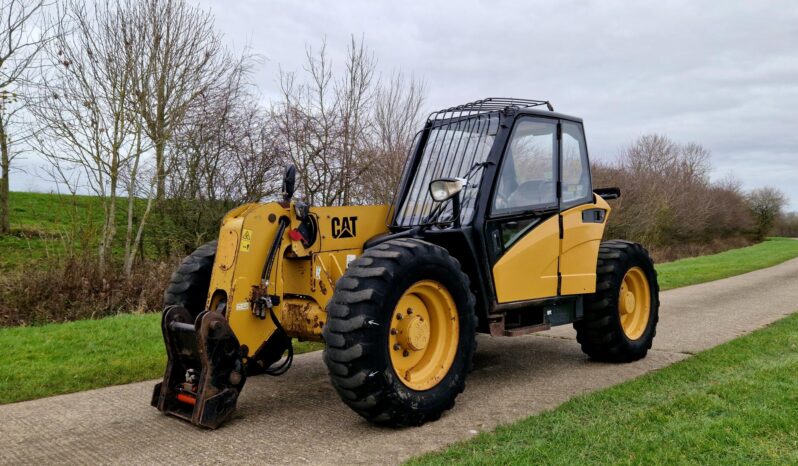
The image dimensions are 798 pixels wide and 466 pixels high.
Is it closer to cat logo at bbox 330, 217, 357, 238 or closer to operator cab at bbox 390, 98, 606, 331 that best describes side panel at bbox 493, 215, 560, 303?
operator cab at bbox 390, 98, 606, 331

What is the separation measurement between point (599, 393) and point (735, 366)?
6.22ft

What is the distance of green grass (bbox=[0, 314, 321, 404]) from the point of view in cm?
569

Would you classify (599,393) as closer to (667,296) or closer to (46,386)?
(46,386)

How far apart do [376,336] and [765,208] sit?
7135 centimetres

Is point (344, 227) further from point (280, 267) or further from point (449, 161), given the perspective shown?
point (449, 161)

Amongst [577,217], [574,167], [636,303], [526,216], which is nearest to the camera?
[526,216]

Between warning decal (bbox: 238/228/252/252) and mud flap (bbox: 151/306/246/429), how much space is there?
521mm

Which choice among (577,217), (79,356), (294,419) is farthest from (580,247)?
(79,356)

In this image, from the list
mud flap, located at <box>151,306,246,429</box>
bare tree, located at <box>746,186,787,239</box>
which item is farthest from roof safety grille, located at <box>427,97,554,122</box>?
bare tree, located at <box>746,186,787,239</box>

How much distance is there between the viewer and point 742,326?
8.95 m

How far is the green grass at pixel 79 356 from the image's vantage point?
569cm

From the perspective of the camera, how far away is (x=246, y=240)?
4.76m

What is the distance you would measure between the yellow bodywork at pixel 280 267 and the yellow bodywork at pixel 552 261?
4.40 feet

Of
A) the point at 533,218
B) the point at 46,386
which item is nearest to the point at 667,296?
the point at 533,218
